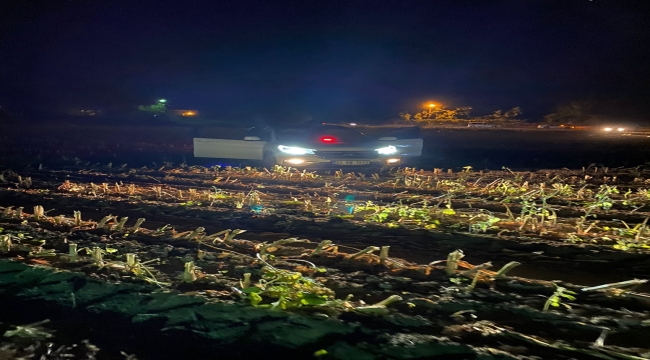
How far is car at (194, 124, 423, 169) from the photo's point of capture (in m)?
11.7

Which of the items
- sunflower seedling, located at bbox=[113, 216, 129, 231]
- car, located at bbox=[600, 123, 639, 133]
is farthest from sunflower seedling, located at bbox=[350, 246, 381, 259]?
car, located at bbox=[600, 123, 639, 133]

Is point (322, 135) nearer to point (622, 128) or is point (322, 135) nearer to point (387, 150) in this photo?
point (387, 150)

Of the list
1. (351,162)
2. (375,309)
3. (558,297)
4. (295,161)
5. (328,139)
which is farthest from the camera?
(328,139)

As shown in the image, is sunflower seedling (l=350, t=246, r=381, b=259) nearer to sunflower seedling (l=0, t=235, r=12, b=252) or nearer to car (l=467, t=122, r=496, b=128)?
sunflower seedling (l=0, t=235, r=12, b=252)

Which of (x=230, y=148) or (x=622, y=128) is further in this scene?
(x=622, y=128)

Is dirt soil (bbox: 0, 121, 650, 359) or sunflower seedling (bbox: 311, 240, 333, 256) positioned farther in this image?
sunflower seedling (bbox: 311, 240, 333, 256)

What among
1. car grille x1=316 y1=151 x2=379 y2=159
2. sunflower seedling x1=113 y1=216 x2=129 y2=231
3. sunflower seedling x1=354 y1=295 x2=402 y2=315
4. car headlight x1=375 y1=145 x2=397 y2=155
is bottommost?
sunflower seedling x1=354 y1=295 x2=402 y2=315

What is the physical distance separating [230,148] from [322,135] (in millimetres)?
2456

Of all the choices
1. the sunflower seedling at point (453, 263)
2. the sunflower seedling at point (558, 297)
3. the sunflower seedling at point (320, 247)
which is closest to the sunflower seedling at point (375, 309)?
the sunflower seedling at point (453, 263)

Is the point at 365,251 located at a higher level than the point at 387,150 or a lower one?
lower

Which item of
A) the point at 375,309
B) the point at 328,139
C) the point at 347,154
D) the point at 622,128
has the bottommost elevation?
the point at 375,309

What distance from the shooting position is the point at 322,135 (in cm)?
1252

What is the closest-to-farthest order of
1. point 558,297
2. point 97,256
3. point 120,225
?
point 558,297 < point 97,256 < point 120,225

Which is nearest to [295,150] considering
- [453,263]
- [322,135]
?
[322,135]
